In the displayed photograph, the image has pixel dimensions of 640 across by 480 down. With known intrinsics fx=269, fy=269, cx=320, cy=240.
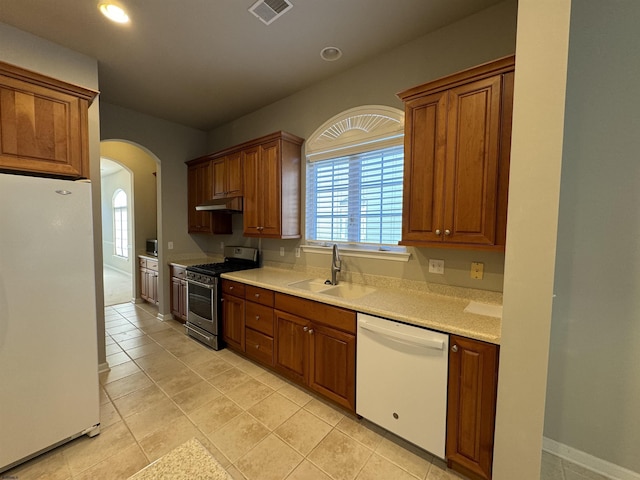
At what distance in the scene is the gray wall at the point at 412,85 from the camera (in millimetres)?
1950

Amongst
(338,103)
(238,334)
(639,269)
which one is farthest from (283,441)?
(338,103)

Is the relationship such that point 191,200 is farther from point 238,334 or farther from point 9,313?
point 9,313

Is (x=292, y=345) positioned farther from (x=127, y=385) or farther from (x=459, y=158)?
(x=459, y=158)

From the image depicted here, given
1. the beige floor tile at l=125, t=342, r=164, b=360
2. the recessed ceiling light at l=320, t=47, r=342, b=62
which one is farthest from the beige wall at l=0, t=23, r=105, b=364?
the recessed ceiling light at l=320, t=47, r=342, b=62

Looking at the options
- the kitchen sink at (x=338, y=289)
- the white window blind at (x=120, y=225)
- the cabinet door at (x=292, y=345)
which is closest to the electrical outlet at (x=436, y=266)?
the kitchen sink at (x=338, y=289)

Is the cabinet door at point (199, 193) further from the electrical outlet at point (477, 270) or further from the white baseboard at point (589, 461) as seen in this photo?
the white baseboard at point (589, 461)

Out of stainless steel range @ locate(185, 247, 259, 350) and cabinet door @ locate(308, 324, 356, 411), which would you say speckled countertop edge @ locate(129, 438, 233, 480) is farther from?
stainless steel range @ locate(185, 247, 259, 350)

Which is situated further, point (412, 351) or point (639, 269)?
point (412, 351)

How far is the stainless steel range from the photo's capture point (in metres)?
3.16

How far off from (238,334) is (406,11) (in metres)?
3.28

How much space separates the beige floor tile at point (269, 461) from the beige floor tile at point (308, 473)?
34 millimetres

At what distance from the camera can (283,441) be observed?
1.87 meters

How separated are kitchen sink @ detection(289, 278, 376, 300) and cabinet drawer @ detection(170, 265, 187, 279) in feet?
6.62

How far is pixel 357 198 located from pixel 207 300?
7.02 ft
